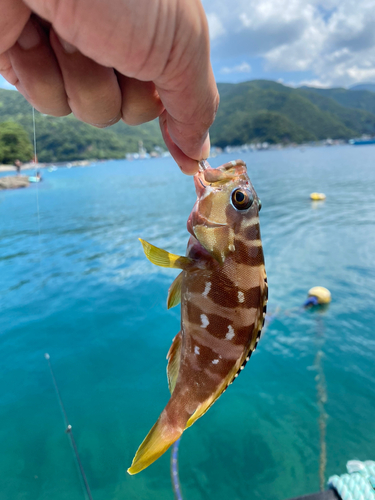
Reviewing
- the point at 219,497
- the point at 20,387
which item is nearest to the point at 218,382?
the point at 219,497

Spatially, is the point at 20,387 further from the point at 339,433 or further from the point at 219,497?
the point at 339,433

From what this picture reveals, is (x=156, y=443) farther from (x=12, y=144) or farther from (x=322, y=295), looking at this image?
(x=12, y=144)

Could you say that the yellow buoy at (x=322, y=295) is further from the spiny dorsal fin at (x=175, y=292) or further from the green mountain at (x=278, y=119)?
the green mountain at (x=278, y=119)

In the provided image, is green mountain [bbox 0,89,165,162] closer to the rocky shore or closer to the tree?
the tree

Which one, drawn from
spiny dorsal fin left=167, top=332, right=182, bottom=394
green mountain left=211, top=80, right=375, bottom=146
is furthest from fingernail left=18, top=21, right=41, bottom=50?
green mountain left=211, top=80, right=375, bottom=146

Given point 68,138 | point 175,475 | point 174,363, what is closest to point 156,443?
point 174,363
